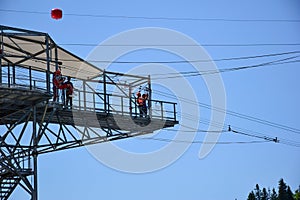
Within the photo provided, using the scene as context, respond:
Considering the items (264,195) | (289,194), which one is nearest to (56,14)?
(289,194)

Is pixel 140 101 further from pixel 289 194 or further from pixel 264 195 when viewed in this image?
pixel 264 195

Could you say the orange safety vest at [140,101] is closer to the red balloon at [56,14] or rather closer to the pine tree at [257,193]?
the red balloon at [56,14]

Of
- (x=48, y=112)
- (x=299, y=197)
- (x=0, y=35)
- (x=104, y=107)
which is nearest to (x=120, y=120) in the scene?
(x=104, y=107)

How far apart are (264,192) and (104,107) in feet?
381

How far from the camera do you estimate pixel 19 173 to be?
36094 mm

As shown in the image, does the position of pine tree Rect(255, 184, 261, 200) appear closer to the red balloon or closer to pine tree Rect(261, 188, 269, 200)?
pine tree Rect(261, 188, 269, 200)

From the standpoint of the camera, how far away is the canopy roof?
35.4 metres

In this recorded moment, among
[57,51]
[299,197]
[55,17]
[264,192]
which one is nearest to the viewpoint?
[55,17]

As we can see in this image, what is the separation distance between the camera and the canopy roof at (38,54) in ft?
116

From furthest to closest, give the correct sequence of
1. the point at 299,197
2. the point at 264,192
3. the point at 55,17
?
the point at 264,192, the point at 299,197, the point at 55,17

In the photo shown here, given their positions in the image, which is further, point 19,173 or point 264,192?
point 264,192

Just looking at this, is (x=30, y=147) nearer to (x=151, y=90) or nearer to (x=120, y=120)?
(x=120, y=120)

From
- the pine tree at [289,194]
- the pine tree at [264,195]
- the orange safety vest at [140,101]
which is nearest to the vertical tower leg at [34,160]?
the orange safety vest at [140,101]

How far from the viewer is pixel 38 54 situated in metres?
37.1
